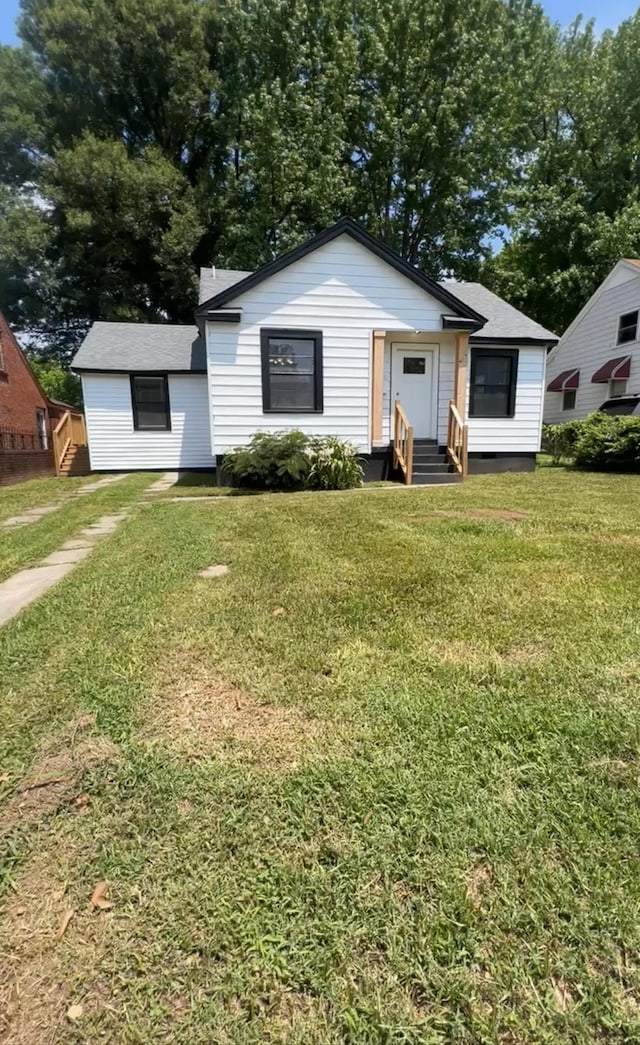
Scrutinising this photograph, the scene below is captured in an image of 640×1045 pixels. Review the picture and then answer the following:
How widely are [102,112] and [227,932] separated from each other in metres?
25.3

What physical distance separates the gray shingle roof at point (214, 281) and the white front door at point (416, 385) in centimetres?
354

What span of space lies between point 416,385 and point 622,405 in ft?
29.6

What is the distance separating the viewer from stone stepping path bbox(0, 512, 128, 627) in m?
3.43

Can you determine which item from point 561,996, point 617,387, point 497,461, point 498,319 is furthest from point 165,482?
point 617,387

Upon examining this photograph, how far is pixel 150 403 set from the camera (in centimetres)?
1275

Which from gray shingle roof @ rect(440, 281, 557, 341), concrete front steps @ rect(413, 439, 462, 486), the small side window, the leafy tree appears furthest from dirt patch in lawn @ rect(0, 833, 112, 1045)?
the leafy tree

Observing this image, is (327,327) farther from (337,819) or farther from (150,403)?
(337,819)

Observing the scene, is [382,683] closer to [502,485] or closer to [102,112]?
[502,485]

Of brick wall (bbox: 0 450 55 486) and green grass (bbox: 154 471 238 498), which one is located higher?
brick wall (bbox: 0 450 55 486)

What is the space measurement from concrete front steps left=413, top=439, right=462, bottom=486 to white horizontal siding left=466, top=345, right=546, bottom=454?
1.10 m

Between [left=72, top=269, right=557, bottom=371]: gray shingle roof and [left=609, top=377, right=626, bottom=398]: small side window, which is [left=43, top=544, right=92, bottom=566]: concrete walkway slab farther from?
[left=609, top=377, right=626, bottom=398]: small side window

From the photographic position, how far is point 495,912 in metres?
1.31

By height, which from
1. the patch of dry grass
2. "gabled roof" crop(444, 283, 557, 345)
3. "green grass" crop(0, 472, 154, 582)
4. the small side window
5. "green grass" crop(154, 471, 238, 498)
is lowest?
the patch of dry grass

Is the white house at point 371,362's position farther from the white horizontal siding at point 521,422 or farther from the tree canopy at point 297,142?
the tree canopy at point 297,142
